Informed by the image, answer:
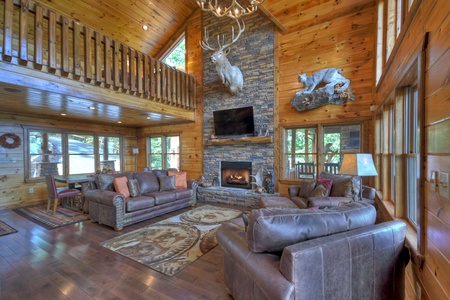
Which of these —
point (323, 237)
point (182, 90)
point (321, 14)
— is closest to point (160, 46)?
point (182, 90)

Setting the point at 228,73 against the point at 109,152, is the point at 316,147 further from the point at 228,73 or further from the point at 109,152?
the point at 109,152

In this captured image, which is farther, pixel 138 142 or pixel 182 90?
pixel 138 142

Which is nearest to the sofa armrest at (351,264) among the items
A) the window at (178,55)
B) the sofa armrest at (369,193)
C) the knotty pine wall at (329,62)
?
the sofa armrest at (369,193)

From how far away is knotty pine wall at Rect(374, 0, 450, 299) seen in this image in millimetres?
989

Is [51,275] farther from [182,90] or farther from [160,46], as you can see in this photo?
[160,46]

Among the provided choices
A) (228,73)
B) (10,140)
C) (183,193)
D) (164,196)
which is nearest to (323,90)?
(228,73)

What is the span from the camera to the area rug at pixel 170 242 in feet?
8.45

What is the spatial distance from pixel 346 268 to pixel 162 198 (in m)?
3.70

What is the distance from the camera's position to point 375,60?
3.85m

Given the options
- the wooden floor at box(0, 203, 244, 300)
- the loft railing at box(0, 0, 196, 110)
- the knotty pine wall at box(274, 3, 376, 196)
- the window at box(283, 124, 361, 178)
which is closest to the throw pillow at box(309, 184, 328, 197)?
the window at box(283, 124, 361, 178)

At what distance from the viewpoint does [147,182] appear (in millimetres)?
4594

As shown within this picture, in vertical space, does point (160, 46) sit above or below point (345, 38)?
above

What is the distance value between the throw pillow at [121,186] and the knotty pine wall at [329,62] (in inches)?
139

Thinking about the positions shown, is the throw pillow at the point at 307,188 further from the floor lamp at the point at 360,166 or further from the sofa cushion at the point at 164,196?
the sofa cushion at the point at 164,196
